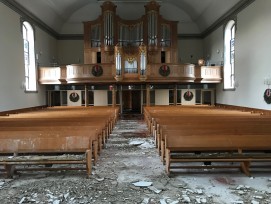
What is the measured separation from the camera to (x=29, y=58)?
15.6m

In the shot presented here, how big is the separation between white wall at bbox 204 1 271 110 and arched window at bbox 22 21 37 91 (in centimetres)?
1116

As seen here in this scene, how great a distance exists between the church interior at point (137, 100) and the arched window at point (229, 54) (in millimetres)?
63

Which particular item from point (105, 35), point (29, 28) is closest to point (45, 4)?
point (29, 28)

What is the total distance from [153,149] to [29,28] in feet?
38.3

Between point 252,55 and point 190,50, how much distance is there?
8184 mm

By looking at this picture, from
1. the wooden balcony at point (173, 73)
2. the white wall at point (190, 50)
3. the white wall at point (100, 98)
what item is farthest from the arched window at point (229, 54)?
the white wall at point (100, 98)

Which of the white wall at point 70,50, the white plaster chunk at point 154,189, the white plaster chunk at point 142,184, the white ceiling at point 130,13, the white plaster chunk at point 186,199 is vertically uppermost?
the white ceiling at point 130,13

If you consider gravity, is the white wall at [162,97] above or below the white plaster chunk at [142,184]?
above

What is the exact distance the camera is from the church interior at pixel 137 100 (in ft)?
15.1

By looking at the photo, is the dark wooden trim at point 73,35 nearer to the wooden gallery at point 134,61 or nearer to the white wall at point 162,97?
the wooden gallery at point 134,61

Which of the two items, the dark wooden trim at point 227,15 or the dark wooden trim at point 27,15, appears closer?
the dark wooden trim at point 27,15

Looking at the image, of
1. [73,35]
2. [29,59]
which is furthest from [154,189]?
[73,35]

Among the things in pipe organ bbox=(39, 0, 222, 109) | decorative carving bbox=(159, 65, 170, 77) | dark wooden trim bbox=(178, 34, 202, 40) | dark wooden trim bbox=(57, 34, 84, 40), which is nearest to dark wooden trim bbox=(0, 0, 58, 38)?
dark wooden trim bbox=(57, 34, 84, 40)

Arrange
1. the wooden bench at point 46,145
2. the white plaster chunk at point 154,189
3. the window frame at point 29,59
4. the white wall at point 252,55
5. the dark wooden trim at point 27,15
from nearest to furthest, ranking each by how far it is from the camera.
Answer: the white plaster chunk at point 154,189 < the wooden bench at point 46,145 < the white wall at point 252,55 < the dark wooden trim at point 27,15 < the window frame at point 29,59
